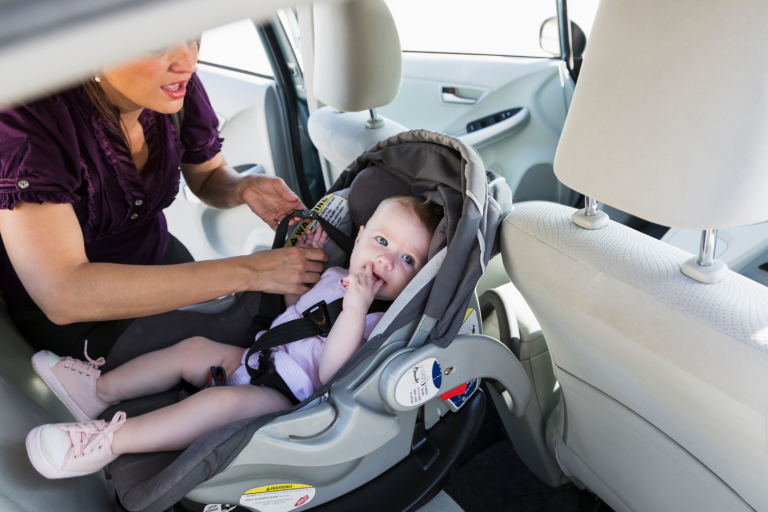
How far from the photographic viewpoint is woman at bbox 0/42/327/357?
1099 millimetres

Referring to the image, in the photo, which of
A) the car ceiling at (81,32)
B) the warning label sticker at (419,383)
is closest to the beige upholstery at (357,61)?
the warning label sticker at (419,383)

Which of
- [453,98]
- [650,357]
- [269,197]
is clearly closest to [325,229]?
[269,197]

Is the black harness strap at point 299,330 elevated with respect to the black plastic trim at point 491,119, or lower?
lower

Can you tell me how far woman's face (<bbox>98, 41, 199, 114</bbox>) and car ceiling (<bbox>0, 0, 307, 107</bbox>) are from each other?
34.0 inches

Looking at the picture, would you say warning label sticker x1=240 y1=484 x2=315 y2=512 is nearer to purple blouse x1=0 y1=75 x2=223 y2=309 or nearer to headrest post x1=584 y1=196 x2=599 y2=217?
purple blouse x1=0 y1=75 x2=223 y2=309

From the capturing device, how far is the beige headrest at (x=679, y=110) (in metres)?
0.74

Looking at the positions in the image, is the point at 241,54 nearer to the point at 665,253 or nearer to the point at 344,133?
the point at 344,133

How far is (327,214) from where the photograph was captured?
1620 mm

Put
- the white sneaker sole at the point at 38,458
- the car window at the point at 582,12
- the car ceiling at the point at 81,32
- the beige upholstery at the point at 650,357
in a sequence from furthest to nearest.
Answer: the car window at the point at 582,12
the white sneaker sole at the point at 38,458
the beige upholstery at the point at 650,357
the car ceiling at the point at 81,32

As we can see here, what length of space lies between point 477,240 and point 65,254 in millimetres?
880

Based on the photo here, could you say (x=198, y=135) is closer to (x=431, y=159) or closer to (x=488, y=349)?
(x=431, y=159)

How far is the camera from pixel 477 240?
3.72 ft

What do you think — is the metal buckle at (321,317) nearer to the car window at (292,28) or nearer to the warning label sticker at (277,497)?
the warning label sticker at (277,497)

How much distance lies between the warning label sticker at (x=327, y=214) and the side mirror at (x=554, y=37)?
134 centimetres
